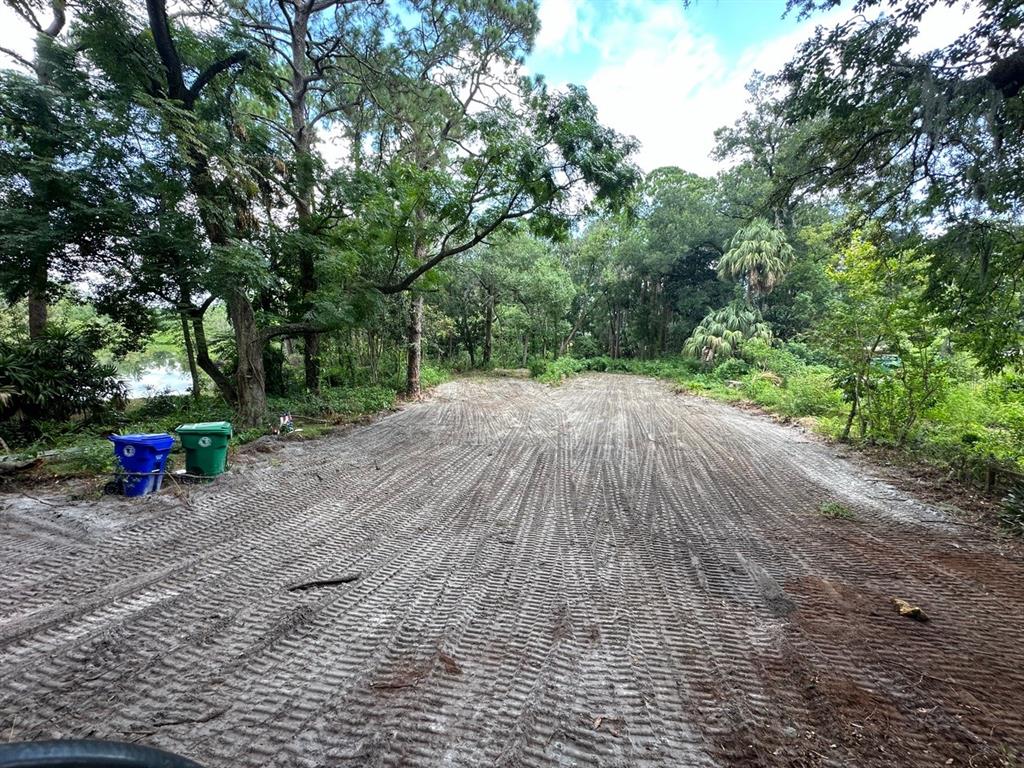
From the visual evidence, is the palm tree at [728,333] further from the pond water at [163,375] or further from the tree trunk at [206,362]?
the pond water at [163,375]

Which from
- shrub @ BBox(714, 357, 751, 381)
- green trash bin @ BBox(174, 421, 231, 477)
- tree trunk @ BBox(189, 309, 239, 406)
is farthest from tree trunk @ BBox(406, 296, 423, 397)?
shrub @ BBox(714, 357, 751, 381)

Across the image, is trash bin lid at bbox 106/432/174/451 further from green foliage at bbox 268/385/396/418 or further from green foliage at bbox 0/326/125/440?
green foliage at bbox 0/326/125/440

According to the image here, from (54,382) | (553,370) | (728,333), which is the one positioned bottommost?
(553,370)

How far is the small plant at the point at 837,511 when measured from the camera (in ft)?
12.8

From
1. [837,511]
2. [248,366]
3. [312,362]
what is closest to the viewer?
[837,511]

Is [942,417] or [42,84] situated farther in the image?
[942,417]

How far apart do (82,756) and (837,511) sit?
5144mm

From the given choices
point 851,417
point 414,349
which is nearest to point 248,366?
point 414,349

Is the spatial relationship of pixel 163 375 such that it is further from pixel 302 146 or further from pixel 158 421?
pixel 302 146

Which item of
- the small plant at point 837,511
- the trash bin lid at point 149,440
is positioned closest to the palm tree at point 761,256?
the small plant at point 837,511

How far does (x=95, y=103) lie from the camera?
522 centimetres

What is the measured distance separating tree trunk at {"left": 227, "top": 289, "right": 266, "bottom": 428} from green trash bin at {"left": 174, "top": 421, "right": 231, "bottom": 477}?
246 cm

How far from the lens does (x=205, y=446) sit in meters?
4.23

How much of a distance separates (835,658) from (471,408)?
27.3 ft
